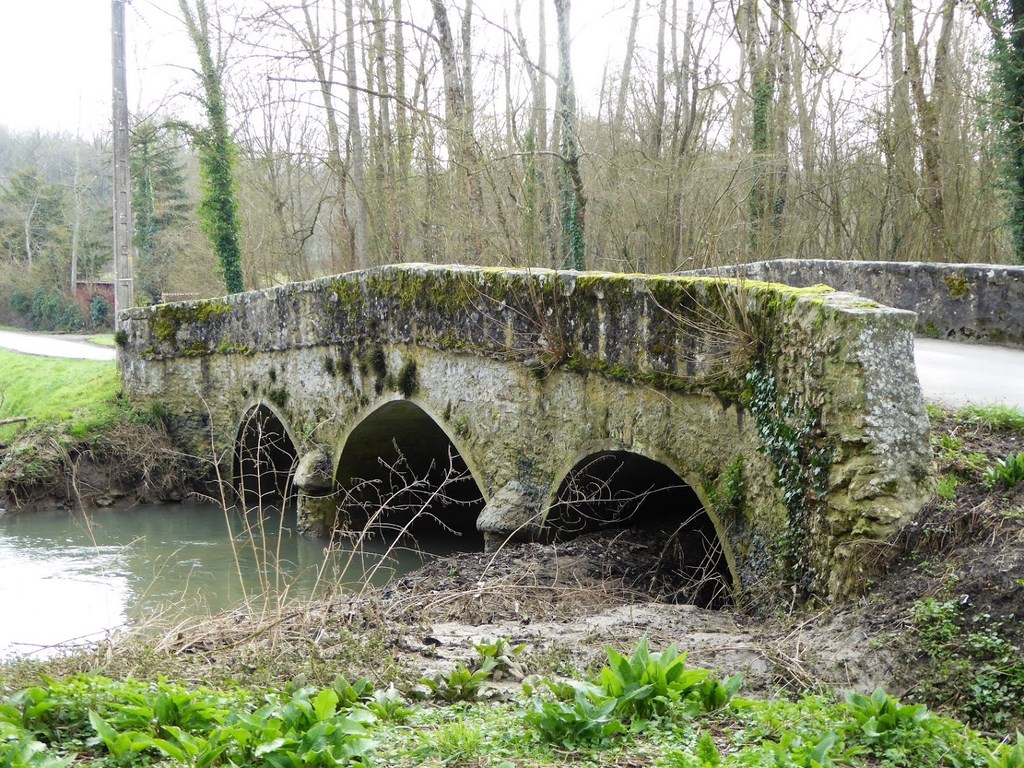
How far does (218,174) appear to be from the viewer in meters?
20.4

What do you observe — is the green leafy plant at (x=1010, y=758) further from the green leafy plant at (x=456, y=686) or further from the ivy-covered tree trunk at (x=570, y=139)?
the ivy-covered tree trunk at (x=570, y=139)

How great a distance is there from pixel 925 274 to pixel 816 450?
18.5 feet

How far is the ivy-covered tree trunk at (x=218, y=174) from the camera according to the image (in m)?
20.2

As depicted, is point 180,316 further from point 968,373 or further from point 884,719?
point 884,719

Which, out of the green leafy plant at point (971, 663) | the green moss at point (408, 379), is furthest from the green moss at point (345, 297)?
the green leafy plant at point (971, 663)

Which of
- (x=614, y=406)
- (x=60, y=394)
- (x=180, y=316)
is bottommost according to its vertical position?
(x=60, y=394)

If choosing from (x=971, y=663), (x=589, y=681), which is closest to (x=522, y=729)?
(x=589, y=681)

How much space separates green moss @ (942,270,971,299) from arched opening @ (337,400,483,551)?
214 inches

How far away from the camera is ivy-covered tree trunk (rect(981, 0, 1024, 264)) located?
13039mm

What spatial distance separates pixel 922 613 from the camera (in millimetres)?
4719

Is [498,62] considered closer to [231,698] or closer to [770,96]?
[770,96]

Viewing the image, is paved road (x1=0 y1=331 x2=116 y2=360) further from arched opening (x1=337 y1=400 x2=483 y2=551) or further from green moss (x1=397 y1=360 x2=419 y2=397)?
green moss (x1=397 y1=360 x2=419 y2=397)

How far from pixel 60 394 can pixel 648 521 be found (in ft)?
41.3

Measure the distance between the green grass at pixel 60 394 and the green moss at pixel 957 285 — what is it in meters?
12.7
